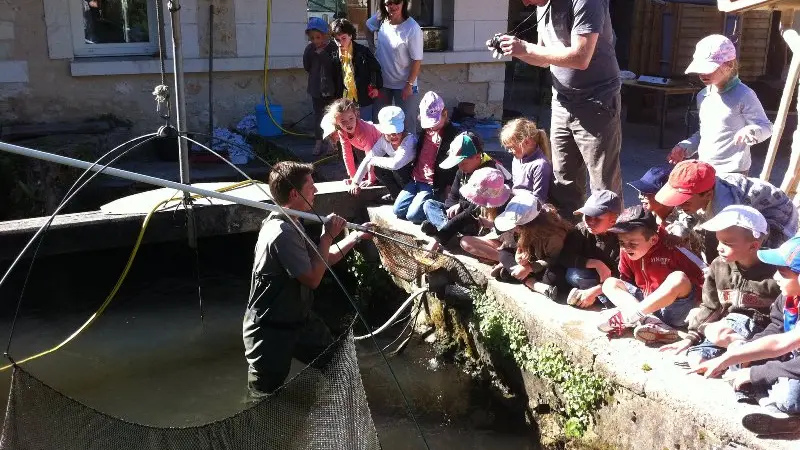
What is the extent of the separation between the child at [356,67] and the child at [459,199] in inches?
78.2

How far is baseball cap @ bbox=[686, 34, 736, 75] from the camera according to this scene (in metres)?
4.86

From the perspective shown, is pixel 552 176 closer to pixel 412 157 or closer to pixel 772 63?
pixel 412 157

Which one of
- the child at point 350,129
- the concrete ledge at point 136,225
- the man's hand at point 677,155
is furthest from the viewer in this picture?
the child at point 350,129

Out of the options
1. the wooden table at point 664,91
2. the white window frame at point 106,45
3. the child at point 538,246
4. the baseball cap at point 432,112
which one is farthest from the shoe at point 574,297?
the white window frame at point 106,45

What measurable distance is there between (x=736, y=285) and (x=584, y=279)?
41.5 inches

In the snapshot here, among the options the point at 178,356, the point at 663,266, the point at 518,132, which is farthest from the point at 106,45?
the point at 663,266

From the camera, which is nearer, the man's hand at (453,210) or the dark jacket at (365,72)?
the man's hand at (453,210)

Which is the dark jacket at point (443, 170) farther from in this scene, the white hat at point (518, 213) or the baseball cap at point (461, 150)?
the white hat at point (518, 213)

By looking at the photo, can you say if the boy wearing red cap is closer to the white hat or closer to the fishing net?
the white hat

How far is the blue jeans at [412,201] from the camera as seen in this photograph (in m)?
6.13

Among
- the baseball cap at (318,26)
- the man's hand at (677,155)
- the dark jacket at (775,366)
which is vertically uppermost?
the baseball cap at (318,26)

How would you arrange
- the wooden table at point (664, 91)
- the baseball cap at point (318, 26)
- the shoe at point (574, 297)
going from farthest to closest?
the wooden table at point (664, 91) < the baseball cap at point (318, 26) < the shoe at point (574, 297)

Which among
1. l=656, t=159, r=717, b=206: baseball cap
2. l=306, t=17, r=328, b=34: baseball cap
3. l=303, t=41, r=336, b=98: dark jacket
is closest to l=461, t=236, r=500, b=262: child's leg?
l=656, t=159, r=717, b=206: baseball cap

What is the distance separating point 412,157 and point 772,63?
8.43 metres
